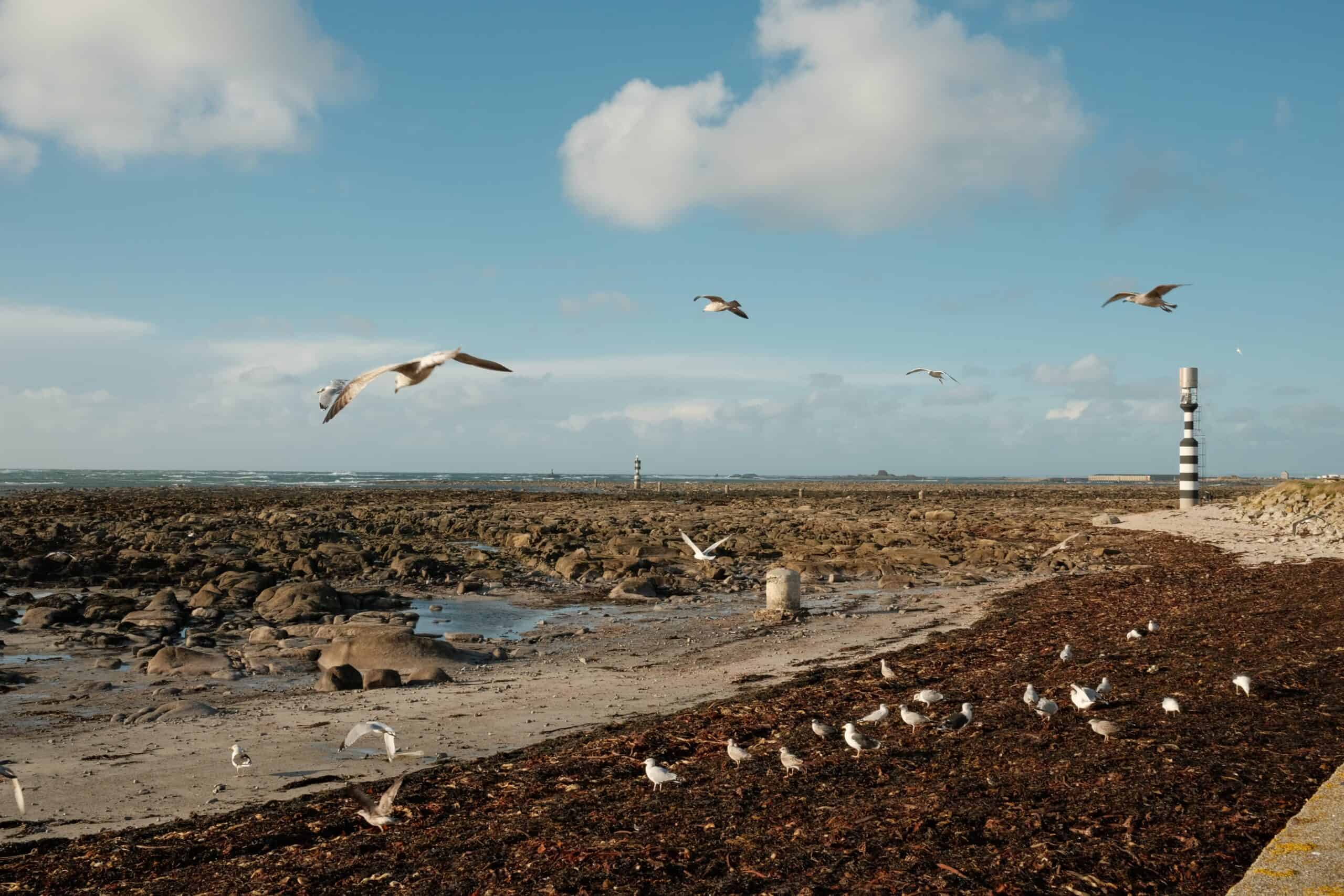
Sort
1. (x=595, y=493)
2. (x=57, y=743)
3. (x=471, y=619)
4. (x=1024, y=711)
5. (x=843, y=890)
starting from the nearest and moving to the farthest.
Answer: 1. (x=843, y=890)
2. (x=1024, y=711)
3. (x=57, y=743)
4. (x=471, y=619)
5. (x=595, y=493)

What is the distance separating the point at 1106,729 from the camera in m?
6.39

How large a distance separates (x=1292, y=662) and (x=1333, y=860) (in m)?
4.92

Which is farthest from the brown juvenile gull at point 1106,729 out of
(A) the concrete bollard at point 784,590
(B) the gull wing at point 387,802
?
(A) the concrete bollard at point 784,590

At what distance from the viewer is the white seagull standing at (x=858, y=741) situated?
6594 mm

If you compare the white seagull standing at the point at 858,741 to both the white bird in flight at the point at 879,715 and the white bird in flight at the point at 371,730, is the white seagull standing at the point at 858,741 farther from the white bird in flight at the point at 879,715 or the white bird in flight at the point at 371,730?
the white bird in flight at the point at 371,730

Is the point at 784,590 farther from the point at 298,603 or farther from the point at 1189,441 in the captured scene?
the point at 1189,441

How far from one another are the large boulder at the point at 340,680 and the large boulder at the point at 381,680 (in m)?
0.09

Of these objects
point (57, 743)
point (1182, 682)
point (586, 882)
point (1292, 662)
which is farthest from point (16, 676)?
point (1292, 662)

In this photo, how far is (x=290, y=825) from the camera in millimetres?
6023

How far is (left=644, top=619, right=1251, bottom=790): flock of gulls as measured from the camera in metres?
6.36

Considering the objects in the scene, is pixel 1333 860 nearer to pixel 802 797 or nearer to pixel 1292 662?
pixel 802 797

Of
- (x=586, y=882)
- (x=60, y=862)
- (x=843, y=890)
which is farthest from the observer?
(x=60, y=862)

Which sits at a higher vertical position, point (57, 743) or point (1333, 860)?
point (1333, 860)

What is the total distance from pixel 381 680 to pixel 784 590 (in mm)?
6839
